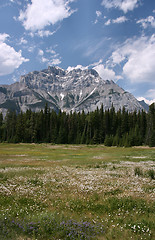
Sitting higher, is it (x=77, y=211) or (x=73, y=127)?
(x=73, y=127)

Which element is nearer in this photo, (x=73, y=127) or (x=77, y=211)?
(x=77, y=211)

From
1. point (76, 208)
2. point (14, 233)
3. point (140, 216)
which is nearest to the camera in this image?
point (14, 233)

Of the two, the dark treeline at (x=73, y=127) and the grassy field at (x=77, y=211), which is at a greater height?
the dark treeline at (x=73, y=127)

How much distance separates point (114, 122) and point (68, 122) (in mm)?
31651

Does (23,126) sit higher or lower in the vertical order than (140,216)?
higher

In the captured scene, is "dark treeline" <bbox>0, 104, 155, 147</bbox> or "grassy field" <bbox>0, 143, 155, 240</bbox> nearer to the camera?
"grassy field" <bbox>0, 143, 155, 240</bbox>

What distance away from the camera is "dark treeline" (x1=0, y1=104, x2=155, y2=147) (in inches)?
3863

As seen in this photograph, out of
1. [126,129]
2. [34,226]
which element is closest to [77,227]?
[34,226]

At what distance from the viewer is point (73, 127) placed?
111 metres

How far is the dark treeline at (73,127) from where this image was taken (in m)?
98.1

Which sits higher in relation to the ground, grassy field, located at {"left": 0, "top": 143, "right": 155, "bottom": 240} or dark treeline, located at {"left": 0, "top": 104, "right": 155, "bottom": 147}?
dark treeline, located at {"left": 0, "top": 104, "right": 155, "bottom": 147}

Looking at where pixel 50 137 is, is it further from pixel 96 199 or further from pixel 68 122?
pixel 96 199

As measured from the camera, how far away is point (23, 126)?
101 metres

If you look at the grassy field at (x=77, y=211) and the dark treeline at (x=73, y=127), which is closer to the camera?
the grassy field at (x=77, y=211)
